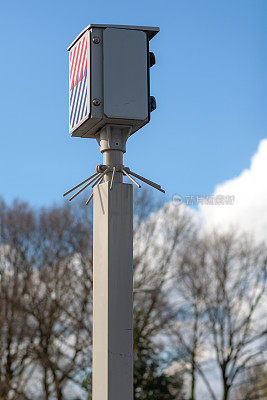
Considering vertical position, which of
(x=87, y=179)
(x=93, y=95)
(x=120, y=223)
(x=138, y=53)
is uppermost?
(x=138, y=53)

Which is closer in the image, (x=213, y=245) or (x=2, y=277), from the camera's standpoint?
(x=2, y=277)

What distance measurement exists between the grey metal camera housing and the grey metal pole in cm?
44

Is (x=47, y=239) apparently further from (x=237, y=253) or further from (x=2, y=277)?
(x=237, y=253)

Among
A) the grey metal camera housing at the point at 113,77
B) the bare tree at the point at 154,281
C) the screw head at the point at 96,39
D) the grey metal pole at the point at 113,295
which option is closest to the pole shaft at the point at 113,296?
the grey metal pole at the point at 113,295

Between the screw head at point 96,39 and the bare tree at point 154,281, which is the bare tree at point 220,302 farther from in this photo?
the screw head at point 96,39

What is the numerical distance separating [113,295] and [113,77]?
1.38m

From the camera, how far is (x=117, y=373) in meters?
4.08

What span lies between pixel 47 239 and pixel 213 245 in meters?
7.09

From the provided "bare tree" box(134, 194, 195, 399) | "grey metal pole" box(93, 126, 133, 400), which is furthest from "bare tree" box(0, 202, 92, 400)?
"grey metal pole" box(93, 126, 133, 400)

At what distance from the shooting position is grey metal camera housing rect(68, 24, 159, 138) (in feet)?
14.5

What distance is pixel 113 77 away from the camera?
175 inches

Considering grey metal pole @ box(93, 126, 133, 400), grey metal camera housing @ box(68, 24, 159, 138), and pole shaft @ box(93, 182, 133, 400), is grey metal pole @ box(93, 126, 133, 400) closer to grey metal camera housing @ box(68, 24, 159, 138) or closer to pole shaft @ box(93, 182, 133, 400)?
pole shaft @ box(93, 182, 133, 400)

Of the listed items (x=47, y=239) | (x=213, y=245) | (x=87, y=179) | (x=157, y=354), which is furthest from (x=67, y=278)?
(x=87, y=179)

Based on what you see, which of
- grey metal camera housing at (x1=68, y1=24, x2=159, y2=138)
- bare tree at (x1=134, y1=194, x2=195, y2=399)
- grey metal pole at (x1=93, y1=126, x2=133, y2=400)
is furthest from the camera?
bare tree at (x1=134, y1=194, x2=195, y2=399)
